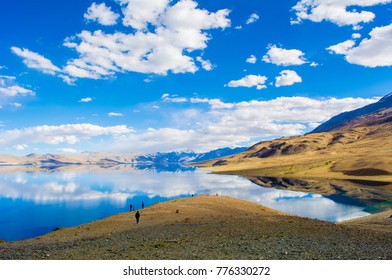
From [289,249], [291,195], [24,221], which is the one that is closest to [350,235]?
[289,249]

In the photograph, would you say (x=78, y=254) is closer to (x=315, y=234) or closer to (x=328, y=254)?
(x=328, y=254)

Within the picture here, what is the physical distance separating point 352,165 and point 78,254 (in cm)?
17316

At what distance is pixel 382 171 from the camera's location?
5679 inches

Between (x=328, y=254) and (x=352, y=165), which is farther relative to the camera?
(x=352, y=165)

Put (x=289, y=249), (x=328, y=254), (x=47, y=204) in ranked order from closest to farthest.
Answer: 1. (x=328, y=254)
2. (x=289, y=249)
3. (x=47, y=204)

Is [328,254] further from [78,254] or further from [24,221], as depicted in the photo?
[24,221]
